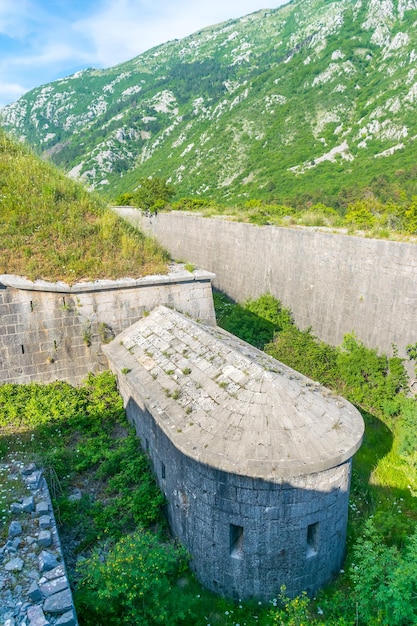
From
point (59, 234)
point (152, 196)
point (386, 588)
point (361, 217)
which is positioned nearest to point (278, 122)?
point (152, 196)

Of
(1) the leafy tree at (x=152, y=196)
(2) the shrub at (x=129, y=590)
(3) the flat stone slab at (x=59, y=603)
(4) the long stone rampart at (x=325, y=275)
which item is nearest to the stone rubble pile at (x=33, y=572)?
(3) the flat stone slab at (x=59, y=603)

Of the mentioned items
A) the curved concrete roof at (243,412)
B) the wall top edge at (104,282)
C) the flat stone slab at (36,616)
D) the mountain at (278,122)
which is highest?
the mountain at (278,122)

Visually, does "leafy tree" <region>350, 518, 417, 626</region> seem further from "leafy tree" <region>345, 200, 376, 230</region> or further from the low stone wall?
"leafy tree" <region>345, 200, 376, 230</region>

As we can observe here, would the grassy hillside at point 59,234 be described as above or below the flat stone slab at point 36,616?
above

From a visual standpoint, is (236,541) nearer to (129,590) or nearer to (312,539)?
(312,539)

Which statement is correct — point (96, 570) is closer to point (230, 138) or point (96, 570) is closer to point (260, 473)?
point (260, 473)

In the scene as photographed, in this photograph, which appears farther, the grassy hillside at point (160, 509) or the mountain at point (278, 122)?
the mountain at point (278, 122)

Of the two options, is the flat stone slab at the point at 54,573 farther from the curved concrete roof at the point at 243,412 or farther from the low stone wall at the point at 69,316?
the low stone wall at the point at 69,316

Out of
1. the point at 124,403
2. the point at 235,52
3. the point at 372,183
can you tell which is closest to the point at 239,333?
the point at 124,403

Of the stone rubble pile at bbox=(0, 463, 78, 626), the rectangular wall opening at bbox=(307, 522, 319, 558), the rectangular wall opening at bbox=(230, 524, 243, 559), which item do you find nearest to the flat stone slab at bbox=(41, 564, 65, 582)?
the stone rubble pile at bbox=(0, 463, 78, 626)
